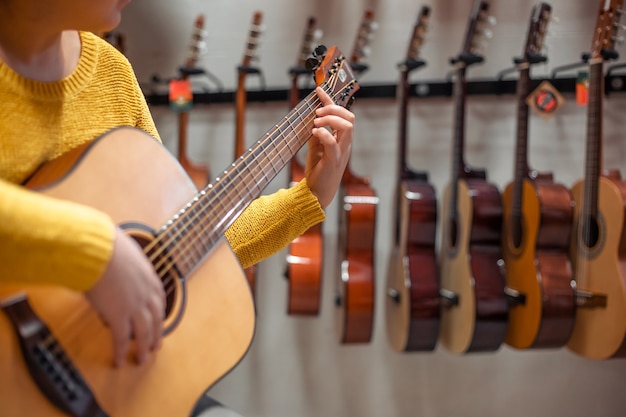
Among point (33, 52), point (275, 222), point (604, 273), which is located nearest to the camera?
point (33, 52)

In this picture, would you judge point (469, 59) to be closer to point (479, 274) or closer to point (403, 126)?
point (403, 126)

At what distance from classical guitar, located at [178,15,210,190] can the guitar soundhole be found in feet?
4.29

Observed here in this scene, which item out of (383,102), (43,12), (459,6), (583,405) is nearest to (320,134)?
(43,12)

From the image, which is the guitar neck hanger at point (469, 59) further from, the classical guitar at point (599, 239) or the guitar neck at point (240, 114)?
the guitar neck at point (240, 114)

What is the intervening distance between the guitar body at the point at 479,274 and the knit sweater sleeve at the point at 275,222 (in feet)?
3.92

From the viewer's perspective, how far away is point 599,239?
198 centimetres

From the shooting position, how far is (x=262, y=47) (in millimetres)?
2551

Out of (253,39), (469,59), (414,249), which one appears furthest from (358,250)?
(253,39)

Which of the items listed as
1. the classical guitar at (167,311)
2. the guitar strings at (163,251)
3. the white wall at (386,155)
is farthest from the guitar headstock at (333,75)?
the white wall at (386,155)

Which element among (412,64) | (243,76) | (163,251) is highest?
(412,64)

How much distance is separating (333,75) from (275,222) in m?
0.28

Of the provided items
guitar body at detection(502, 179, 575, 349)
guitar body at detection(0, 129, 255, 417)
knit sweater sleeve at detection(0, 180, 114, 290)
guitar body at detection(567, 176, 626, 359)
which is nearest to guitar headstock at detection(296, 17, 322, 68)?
guitar body at detection(502, 179, 575, 349)

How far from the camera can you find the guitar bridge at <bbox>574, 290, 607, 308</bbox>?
1.96 m

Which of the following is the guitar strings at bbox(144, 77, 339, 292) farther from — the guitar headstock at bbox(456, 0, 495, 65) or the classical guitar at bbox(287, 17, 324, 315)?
the guitar headstock at bbox(456, 0, 495, 65)
